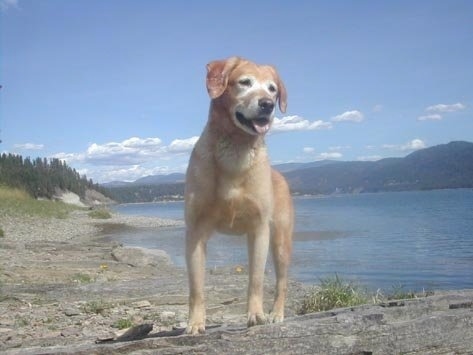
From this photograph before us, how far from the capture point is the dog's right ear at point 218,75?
18.6ft

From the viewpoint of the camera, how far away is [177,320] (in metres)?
9.88

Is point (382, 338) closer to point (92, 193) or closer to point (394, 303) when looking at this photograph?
point (394, 303)

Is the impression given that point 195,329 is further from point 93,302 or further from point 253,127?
point 93,302

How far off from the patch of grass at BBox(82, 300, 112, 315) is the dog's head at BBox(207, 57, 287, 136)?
6.26 m

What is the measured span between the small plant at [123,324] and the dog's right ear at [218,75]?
16.8ft

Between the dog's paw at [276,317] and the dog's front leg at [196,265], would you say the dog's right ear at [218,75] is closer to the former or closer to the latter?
the dog's front leg at [196,265]

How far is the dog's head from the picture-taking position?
555 cm

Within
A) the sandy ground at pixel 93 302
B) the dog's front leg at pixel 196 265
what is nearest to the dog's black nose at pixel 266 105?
the dog's front leg at pixel 196 265

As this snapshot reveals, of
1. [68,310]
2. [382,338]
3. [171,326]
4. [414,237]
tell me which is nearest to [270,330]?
[382,338]

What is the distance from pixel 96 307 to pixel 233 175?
611cm

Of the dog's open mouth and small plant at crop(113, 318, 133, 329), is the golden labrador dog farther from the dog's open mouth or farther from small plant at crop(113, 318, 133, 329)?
small plant at crop(113, 318, 133, 329)

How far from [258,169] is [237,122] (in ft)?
1.91

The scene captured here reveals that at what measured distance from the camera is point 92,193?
16950 centimetres

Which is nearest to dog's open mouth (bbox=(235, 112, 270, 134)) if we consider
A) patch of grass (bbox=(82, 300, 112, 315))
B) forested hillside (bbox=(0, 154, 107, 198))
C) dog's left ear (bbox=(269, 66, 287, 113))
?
dog's left ear (bbox=(269, 66, 287, 113))
